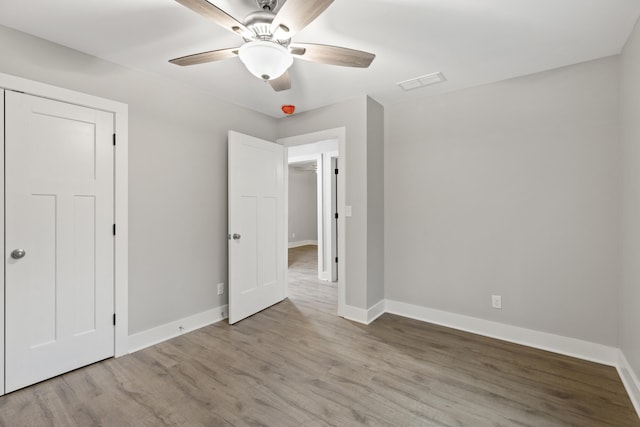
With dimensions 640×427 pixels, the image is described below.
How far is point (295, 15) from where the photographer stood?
1.40 m

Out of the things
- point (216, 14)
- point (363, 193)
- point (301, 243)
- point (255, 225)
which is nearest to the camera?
point (216, 14)

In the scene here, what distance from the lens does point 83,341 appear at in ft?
7.36

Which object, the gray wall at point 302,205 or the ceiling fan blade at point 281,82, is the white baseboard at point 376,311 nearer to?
the ceiling fan blade at point 281,82

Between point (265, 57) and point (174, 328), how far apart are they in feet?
8.34

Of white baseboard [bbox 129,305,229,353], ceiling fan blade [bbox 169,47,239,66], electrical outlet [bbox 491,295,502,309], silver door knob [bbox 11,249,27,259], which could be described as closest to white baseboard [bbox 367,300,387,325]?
electrical outlet [bbox 491,295,502,309]

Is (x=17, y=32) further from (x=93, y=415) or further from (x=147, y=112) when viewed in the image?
(x=93, y=415)

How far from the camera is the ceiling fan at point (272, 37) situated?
1351 millimetres

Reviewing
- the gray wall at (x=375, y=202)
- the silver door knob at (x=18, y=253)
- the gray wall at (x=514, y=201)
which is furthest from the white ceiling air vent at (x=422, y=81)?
the silver door knob at (x=18, y=253)

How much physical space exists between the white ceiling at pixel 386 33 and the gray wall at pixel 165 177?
163mm

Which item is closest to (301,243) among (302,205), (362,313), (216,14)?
(302,205)

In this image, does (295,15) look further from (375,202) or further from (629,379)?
(629,379)

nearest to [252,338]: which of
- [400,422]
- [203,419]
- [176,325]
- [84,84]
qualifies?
[176,325]

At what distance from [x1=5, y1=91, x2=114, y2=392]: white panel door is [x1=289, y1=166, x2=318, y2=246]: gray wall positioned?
6.63 meters

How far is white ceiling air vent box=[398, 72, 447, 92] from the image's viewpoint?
264cm
